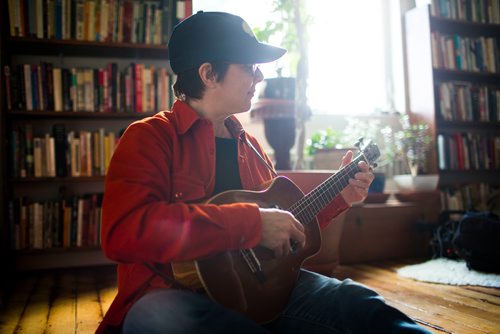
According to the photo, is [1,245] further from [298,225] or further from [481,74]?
[481,74]

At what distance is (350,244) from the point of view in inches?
106

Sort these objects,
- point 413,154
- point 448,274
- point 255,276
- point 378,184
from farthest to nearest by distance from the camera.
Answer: point 413,154 → point 378,184 → point 448,274 → point 255,276

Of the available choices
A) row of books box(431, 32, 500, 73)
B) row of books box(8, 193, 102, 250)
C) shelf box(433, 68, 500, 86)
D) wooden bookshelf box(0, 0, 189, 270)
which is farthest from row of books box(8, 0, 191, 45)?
shelf box(433, 68, 500, 86)

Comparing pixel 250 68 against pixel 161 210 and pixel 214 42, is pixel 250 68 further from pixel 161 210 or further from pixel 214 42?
pixel 161 210

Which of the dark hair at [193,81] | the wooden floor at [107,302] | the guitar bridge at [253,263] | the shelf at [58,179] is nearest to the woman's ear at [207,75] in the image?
the dark hair at [193,81]

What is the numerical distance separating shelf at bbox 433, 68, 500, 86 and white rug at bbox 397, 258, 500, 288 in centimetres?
185

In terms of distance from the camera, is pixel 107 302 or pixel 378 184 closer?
pixel 107 302

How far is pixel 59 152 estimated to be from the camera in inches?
101

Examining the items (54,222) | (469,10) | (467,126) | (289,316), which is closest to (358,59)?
(469,10)

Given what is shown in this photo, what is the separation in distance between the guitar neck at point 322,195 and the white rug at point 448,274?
1210mm

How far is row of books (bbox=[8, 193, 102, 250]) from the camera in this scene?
2.50 metres

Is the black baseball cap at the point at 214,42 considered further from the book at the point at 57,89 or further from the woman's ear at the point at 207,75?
the book at the point at 57,89

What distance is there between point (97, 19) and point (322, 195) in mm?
2075

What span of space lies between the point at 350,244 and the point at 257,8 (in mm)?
1921
